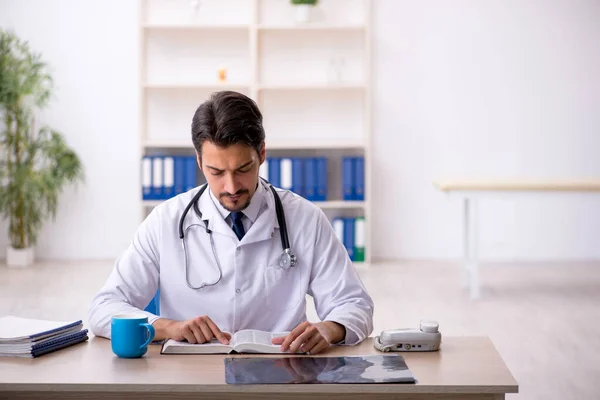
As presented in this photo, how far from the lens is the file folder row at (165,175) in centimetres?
634

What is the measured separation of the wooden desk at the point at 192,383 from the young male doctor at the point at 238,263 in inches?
15.1

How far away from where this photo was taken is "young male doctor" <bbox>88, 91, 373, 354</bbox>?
2.26 metres

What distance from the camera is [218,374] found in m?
1.80

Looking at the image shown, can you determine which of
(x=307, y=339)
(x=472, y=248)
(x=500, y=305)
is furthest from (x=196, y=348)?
(x=472, y=248)

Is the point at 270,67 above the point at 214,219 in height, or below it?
above

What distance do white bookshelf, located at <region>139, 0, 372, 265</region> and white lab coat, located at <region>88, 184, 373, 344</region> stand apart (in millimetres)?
4136

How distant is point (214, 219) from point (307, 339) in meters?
0.48

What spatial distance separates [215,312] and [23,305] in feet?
10.2

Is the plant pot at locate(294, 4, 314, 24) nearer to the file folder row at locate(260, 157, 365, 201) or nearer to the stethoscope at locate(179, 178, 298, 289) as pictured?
the file folder row at locate(260, 157, 365, 201)

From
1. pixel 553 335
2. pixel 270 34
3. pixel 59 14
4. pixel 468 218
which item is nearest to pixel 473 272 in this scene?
pixel 468 218

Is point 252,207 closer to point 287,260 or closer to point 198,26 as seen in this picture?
point 287,260

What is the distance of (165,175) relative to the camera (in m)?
6.36

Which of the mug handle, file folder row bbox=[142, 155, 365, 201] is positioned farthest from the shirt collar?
file folder row bbox=[142, 155, 365, 201]

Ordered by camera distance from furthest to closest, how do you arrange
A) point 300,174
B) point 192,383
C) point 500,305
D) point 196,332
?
point 300,174, point 500,305, point 196,332, point 192,383
